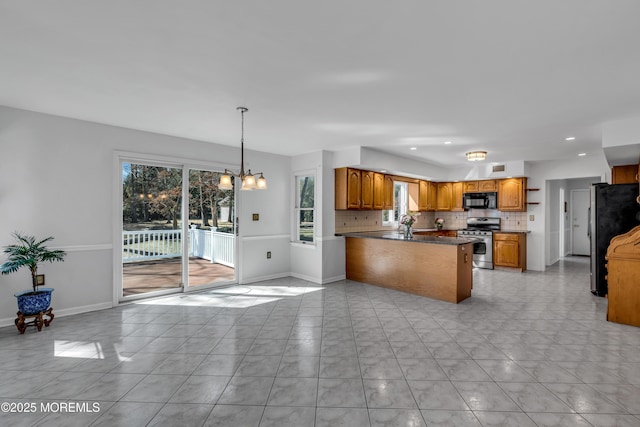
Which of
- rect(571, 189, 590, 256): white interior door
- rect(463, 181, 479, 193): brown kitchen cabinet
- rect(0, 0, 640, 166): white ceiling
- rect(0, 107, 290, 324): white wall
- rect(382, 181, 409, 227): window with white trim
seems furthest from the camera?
rect(571, 189, 590, 256): white interior door

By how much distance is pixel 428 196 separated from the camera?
26.4 feet

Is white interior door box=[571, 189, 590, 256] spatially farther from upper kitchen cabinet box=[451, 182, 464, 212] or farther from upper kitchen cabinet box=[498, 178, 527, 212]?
upper kitchen cabinet box=[451, 182, 464, 212]

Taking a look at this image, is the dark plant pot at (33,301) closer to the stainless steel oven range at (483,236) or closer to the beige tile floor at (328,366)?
the beige tile floor at (328,366)

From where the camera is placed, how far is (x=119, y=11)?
1.76m

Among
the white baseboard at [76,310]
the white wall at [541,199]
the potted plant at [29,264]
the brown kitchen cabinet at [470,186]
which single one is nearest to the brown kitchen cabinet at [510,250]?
the white wall at [541,199]

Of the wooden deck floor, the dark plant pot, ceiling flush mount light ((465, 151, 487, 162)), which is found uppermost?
ceiling flush mount light ((465, 151, 487, 162))

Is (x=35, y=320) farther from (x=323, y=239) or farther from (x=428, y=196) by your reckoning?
(x=428, y=196)

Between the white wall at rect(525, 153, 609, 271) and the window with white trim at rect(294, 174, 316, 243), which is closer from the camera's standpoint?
the window with white trim at rect(294, 174, 316, 243)

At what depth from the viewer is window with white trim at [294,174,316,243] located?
5871 mm

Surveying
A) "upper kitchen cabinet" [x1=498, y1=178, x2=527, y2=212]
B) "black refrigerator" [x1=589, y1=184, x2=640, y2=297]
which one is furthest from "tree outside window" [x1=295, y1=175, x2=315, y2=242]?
"upper kitchen cabinet" [x1=498, y1=178, x2=527, y2=212]

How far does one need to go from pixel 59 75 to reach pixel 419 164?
6205 millimetres

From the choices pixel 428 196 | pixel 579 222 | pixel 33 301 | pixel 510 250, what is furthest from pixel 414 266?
pixel 579 222

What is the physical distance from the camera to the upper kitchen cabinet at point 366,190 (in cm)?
592

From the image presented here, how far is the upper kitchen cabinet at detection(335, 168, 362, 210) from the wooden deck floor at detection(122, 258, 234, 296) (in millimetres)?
2503
